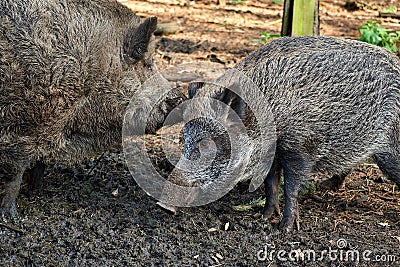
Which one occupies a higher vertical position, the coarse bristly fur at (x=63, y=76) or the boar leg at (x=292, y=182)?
the coarse bristly fur at (x=63, y=76)

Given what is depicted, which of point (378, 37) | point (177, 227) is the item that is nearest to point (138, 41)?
point (177, 227)

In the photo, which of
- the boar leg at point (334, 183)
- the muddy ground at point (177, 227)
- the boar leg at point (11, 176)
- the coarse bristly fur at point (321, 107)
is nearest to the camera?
the muddy ground at point (177, 227)

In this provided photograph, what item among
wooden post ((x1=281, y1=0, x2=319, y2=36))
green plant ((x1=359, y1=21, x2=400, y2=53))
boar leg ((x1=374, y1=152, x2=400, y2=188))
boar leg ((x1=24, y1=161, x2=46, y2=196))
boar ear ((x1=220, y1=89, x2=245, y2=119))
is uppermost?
wooden post ((x1=281, y1=0, x2=319, y2=36))

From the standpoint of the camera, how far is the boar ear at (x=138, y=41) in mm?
5613

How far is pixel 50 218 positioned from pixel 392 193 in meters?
3.03

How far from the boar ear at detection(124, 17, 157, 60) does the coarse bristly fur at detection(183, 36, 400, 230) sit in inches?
25.4

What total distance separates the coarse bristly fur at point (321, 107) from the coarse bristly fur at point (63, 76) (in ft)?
2.39

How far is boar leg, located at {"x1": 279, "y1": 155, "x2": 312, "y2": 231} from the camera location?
5.18 m

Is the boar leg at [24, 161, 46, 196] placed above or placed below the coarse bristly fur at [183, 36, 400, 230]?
below

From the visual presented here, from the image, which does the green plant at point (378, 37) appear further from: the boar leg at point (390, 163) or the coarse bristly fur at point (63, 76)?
the coarse bristly fur at point (63, 76)

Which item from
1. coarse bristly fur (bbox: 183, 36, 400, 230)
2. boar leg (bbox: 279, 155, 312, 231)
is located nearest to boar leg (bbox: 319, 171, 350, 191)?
coarse bristly fur (bbox: 183, 36, 400, 230)

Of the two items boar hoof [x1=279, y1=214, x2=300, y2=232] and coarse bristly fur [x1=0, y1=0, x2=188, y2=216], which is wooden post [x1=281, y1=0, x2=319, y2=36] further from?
boar hoof [x1=279, y1=214, x2=300, y2=232]

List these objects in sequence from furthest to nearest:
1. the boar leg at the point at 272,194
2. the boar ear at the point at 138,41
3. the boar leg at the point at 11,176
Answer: the boar ear at the point at 138,41 → the boar leg at the point at 272,194 → the boar leg at the point at 11,176

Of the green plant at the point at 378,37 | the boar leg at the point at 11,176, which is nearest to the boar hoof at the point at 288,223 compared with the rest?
the boar leg at the point at 11,176
